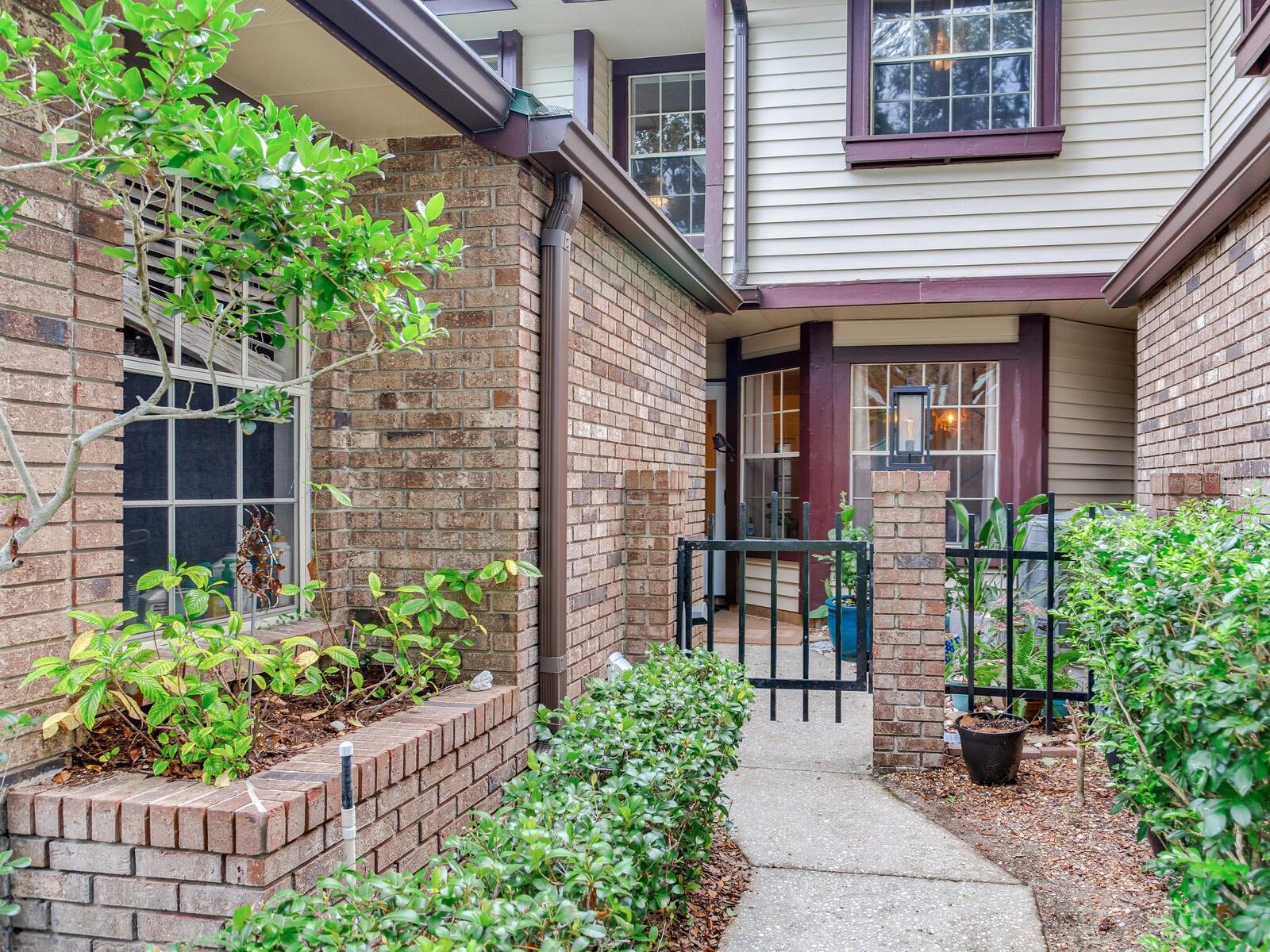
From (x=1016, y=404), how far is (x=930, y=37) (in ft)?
10.1

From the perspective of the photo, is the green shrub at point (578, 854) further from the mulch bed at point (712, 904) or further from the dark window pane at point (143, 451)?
the dark window pane at point (143, 451)

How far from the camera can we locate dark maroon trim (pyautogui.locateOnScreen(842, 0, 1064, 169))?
7.01 metres

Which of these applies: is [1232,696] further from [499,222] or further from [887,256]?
[887,256]

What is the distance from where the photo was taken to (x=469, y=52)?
3.04m

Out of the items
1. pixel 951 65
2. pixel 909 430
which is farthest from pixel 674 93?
pixel 909 430

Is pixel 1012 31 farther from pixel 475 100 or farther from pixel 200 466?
pixel 200 466

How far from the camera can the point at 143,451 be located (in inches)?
111

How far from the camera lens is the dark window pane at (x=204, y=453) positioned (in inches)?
118

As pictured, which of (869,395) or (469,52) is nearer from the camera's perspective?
(469,52)

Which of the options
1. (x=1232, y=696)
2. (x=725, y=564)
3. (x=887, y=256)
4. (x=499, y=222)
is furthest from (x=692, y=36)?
(x=1232, y=696)

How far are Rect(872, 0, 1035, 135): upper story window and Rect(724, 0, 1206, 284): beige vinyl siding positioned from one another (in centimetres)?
30

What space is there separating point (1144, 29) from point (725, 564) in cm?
561

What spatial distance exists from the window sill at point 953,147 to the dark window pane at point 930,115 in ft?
0.41

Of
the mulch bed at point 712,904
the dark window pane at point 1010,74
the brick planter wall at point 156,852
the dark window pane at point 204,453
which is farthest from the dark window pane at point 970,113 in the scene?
the brick planter wall at point 156,852
